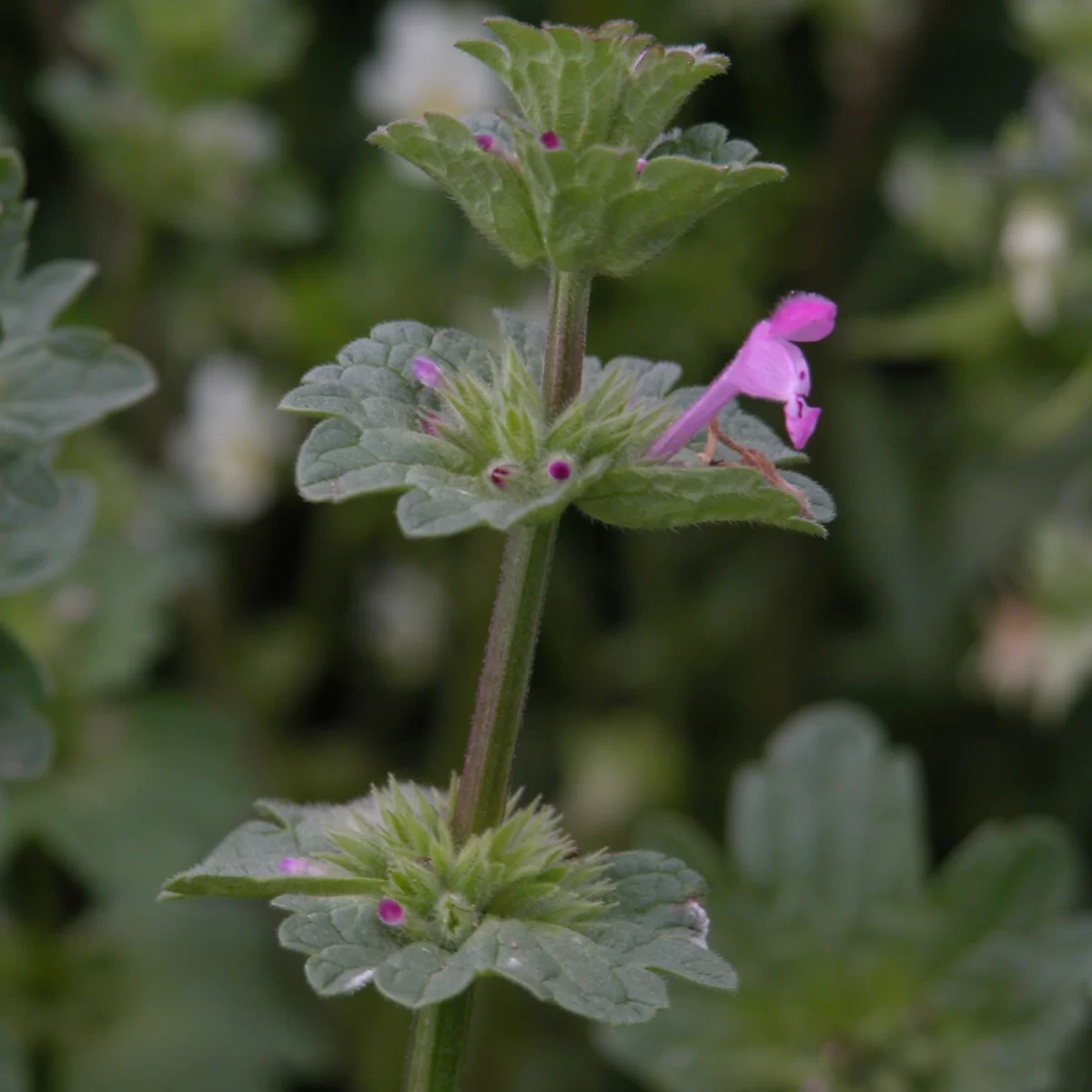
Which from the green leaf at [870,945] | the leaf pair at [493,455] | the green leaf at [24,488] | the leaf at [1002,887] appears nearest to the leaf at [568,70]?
the leaf pair at [493,455]

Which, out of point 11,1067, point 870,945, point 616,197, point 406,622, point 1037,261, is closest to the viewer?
point 616,197

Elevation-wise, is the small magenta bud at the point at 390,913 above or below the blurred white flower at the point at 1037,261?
below

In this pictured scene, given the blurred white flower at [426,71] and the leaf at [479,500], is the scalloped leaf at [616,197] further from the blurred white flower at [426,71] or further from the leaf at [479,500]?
the blurred white flower at [426,71]

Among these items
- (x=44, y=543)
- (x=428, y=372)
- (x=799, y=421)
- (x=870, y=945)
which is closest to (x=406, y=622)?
(x=870, y=945)

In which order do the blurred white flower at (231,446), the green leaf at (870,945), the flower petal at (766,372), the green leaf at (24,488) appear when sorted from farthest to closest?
the blurred white flower at (231,446) < the green leaf at (870,945) < the green leaf at (24,488) < the flower petal at (766,372)

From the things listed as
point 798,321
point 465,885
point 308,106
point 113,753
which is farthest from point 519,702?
point 308,106

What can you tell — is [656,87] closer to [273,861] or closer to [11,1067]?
[273,861]

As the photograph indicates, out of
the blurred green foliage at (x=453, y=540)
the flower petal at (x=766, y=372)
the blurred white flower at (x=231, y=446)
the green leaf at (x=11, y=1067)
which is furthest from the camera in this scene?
the blurred white flower at (x=231, y=446)

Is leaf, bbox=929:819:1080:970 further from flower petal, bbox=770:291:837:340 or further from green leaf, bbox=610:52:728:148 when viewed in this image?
green leaf, bbox=610:52:728:148
